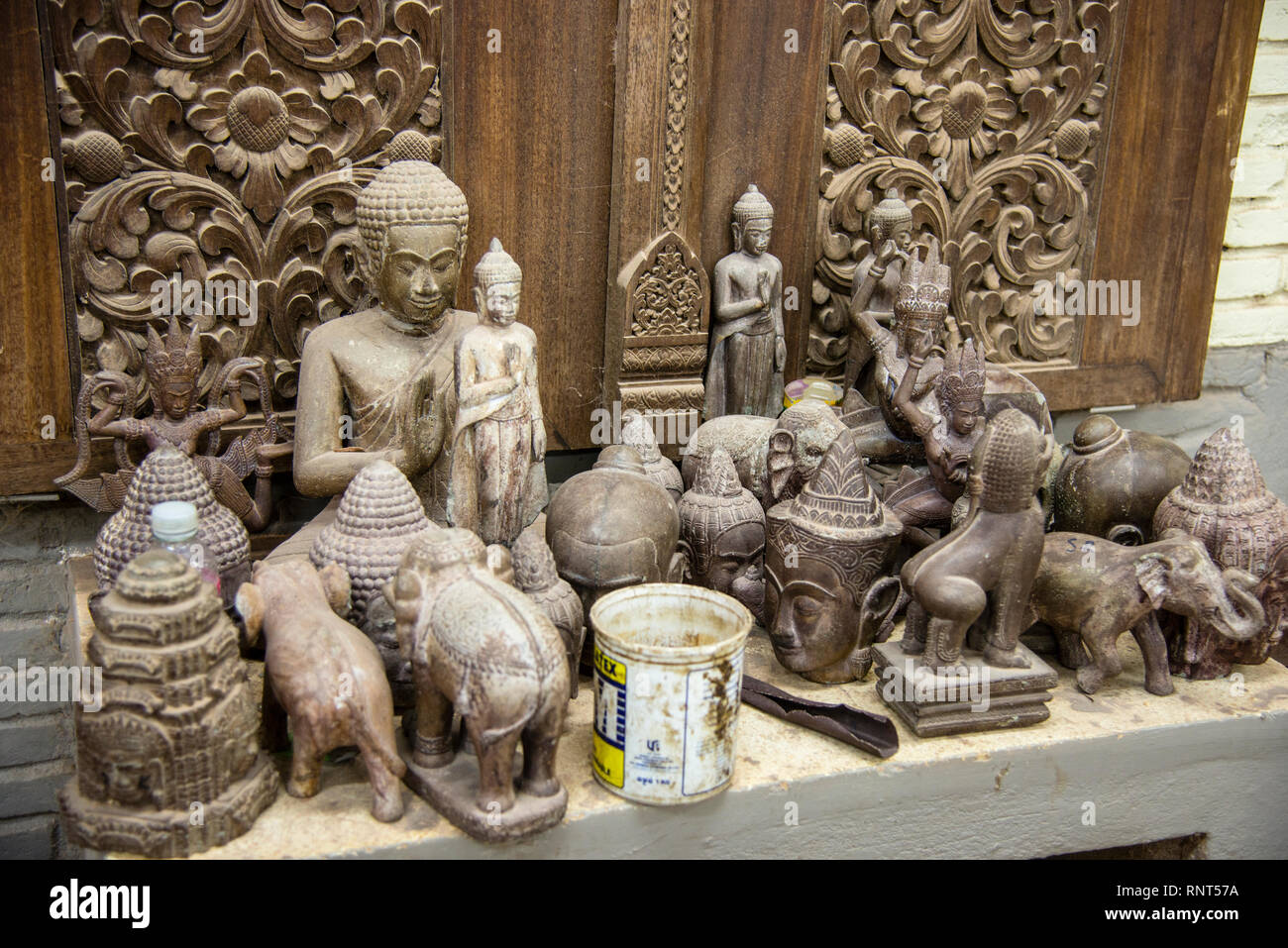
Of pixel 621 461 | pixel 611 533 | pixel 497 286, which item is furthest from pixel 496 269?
pixel 611 533

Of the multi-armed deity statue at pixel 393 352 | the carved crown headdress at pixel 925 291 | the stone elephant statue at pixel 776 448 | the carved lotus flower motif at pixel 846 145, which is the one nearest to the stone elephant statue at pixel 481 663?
the multi-armed deity statue at pixel 393 352

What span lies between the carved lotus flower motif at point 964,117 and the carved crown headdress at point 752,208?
25.2 inches

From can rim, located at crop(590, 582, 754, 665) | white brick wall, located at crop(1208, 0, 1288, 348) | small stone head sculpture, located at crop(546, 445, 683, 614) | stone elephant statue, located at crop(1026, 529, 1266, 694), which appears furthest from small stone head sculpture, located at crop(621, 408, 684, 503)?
white brick wall, located at crop(1208, 0, 1288, 348)

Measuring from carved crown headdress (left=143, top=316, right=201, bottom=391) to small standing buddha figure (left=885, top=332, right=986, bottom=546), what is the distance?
188 cm

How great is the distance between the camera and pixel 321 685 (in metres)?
2.22

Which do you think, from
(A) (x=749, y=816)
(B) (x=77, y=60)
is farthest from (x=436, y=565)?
(B) (x=77, y=60)

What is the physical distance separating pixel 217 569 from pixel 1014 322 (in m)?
2.72

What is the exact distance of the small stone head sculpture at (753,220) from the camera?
3502 mm

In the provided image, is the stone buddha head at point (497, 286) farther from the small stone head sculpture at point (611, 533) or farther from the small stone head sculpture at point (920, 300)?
the small stone head sculpture at point (920, 300)

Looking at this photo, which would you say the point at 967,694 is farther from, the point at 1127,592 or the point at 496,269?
the point at 496,269

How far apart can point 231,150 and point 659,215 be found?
3.92ft

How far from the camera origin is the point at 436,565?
7.52 feet

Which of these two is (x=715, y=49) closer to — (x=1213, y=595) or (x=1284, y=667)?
(x=1213, y=595)

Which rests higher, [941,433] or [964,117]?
[964,117]
